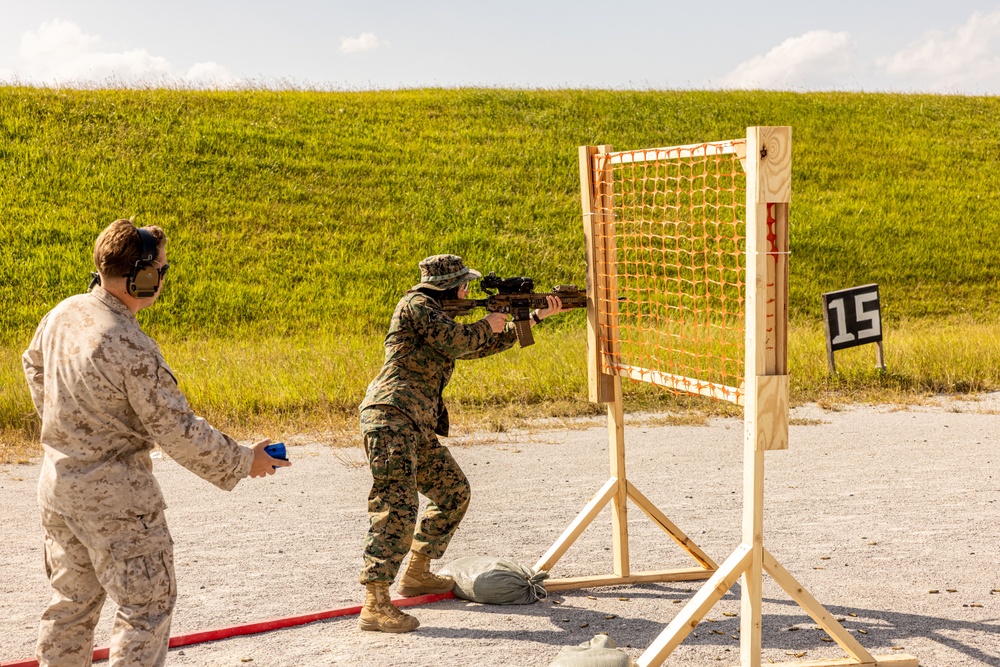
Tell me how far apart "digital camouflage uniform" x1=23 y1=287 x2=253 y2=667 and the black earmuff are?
0.09 metres

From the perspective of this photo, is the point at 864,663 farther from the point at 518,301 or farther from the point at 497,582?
the point at 518,301

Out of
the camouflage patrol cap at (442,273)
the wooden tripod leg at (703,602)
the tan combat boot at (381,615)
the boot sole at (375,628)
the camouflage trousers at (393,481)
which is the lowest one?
the boot sole at (375,628)

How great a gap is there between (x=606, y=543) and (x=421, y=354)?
102 inches

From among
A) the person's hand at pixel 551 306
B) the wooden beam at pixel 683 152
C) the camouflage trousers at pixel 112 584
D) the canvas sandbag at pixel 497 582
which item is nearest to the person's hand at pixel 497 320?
the person's hand at pixel 551 306

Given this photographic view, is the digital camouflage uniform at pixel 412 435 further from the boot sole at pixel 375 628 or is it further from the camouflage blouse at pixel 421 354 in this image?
the boot sole at pixel 375 628

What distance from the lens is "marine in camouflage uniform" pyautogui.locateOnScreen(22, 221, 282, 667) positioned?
398 centimetres

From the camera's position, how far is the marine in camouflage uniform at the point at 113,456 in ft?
13.1

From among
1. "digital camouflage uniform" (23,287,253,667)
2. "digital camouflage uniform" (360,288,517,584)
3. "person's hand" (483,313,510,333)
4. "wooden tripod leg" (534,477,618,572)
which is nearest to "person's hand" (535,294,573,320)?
"person's hand" (483,313,510,333)

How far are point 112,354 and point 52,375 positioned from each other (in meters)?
0.31

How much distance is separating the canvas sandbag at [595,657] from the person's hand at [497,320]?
2021mm

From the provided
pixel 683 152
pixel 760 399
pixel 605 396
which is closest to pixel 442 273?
pixel 605 396

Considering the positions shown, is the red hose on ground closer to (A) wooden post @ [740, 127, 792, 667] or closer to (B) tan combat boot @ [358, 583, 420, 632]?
(B) tan combat boot @ [358, 583, 420, 632]

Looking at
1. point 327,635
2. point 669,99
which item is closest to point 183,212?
point 669,99

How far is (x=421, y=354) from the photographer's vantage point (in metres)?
6.15
